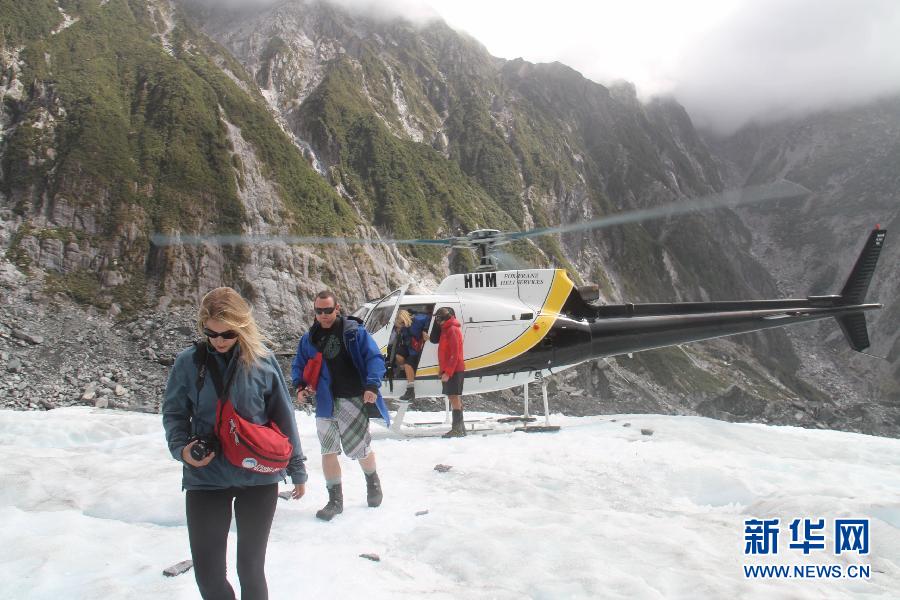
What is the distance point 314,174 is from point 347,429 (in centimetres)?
4161

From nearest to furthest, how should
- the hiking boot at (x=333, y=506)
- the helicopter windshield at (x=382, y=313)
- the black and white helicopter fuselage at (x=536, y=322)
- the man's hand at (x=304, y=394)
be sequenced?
the man's hand at (x=304, y=394) < the hiking boot at (x=333, y=506) < the helicopter windshield at (x=382, y=313) < the black and white helicopter fuselage at (x=536, y=322)

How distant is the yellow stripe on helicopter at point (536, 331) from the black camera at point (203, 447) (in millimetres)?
7522

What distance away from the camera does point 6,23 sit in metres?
35.6

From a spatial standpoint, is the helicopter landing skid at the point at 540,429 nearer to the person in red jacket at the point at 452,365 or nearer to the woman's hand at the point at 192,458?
the person in red jacket at the point at 452,365

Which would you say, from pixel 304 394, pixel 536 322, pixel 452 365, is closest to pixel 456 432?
pixel 452 365

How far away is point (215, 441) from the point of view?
2.80m

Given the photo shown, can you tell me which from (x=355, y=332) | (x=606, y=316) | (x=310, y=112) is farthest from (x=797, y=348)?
(x=355, y=332)

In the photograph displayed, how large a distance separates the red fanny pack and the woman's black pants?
0.18 m

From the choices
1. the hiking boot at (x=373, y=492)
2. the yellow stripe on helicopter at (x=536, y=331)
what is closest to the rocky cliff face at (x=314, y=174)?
the yellow stripe on helicopter at (x=536, y=331)

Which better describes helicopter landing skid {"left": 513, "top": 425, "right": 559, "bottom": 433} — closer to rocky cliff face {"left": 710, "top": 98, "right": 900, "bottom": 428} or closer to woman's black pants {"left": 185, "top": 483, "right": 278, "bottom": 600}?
woman's black pants {"left": 185, "top": 483, "right": 278, "bottom": 600}

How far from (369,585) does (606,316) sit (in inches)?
322

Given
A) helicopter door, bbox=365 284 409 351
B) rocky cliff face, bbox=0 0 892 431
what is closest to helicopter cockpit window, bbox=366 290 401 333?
helicopter door, bbox=365 284 409 351

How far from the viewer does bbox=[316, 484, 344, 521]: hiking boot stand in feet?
16.8

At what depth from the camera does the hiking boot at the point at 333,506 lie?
5129 mm
